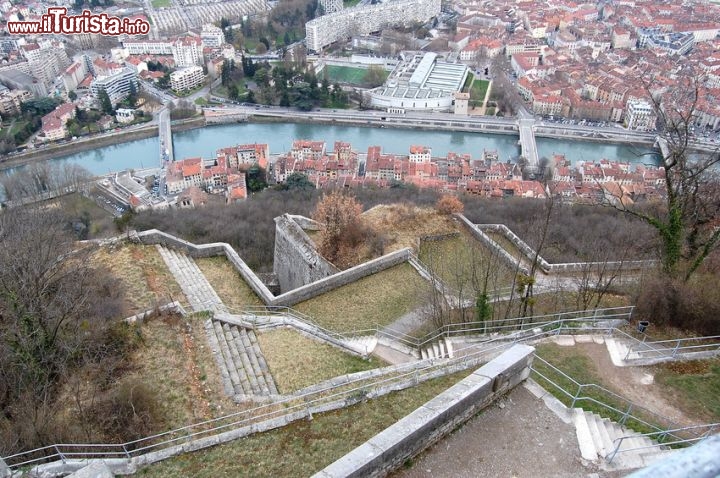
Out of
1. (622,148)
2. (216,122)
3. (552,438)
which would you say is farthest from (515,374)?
(216,122)

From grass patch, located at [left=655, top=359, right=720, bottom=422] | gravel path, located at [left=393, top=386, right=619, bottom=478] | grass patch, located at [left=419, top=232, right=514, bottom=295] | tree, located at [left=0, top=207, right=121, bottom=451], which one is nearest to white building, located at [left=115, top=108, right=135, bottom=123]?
tree, located at [left=0, top=207, right=121, bottom=451]

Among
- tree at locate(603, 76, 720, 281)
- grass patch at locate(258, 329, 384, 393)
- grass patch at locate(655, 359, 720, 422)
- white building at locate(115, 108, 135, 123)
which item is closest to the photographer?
grass patch at locate(655, 359, 720, 422)

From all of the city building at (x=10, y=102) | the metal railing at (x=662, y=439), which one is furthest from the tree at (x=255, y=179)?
the metal railing at (x=662, y=439)

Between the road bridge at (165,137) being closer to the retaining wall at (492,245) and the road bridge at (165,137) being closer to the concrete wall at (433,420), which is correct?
the retaining wall at (492,245)

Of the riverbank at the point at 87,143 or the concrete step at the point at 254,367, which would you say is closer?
the concrete step at the point at 254,367

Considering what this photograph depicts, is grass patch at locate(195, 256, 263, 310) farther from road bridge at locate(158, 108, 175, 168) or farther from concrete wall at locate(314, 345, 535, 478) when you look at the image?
road bridge at locate(158, 108, 175, 168)

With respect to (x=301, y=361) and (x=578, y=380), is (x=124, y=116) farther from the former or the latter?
(x=578, y=380)
